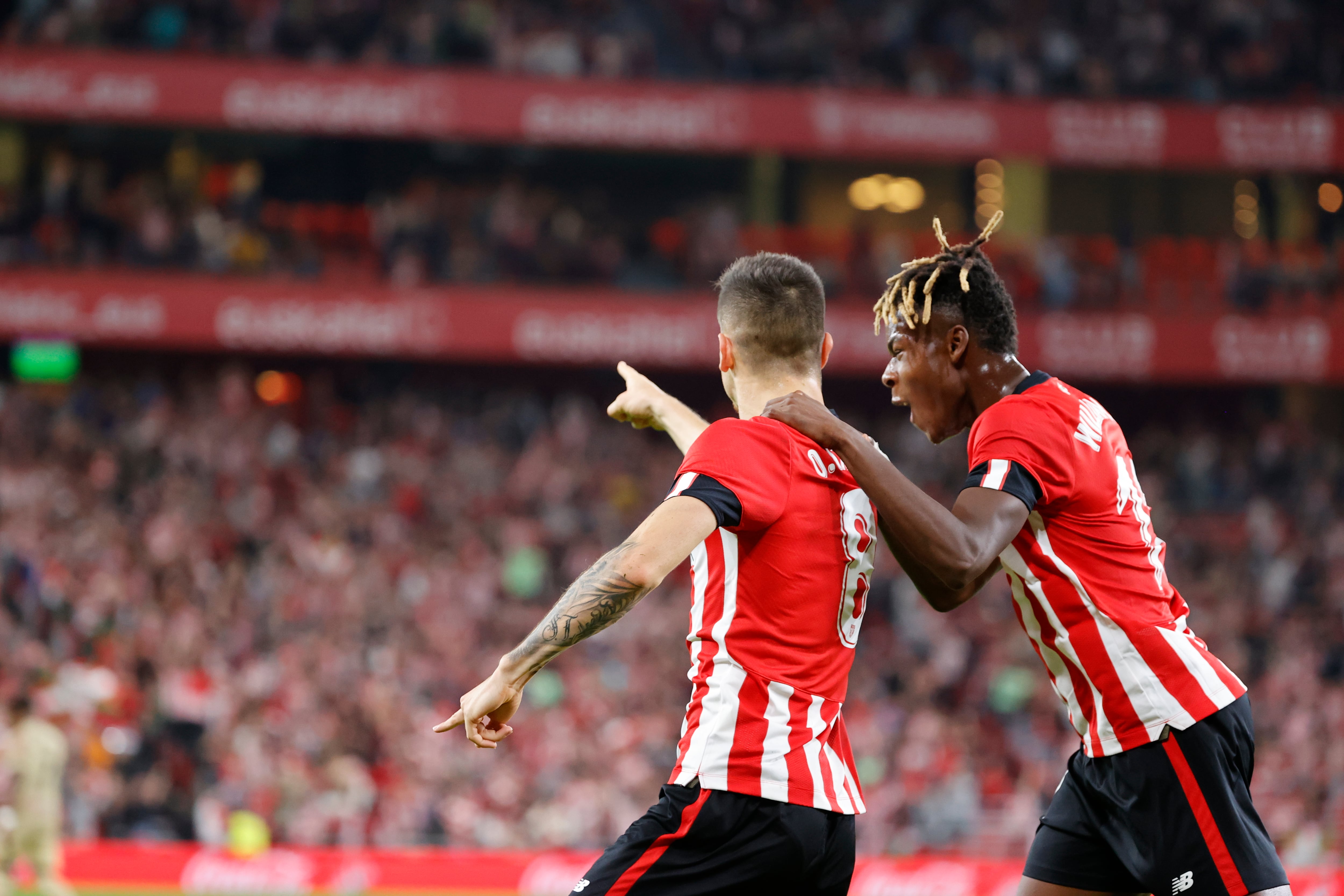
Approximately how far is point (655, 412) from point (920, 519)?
147cm

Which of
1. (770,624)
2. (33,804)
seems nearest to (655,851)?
(770,624)

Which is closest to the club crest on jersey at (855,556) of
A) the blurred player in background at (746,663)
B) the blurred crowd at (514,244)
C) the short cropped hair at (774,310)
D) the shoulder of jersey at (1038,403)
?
the blurred player in background at (746,663)

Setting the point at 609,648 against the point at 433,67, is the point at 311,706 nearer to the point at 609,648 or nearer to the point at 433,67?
the point at 609,648

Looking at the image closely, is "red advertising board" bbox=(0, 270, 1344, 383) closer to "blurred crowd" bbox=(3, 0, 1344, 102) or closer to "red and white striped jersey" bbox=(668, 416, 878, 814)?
"blurred crowd" bbox=(3, 0, 1344, 102)

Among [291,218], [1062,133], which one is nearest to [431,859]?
[291,218]

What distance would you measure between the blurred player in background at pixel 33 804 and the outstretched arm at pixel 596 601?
8.56 m

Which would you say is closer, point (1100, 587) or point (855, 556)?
point (855, 556)

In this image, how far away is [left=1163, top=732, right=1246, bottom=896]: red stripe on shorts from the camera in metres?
3.79

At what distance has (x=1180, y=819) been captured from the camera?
3855mm

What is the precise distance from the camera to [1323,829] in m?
14.3

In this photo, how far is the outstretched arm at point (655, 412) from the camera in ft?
15.2

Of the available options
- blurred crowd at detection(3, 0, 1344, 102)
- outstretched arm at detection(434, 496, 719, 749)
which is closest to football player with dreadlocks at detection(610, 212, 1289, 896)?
outstretched arm at detection(434, 496, 719, 749)

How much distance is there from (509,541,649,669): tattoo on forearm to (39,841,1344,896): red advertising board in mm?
8926

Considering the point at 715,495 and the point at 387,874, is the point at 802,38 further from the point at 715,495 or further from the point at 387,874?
the point at 715,495
